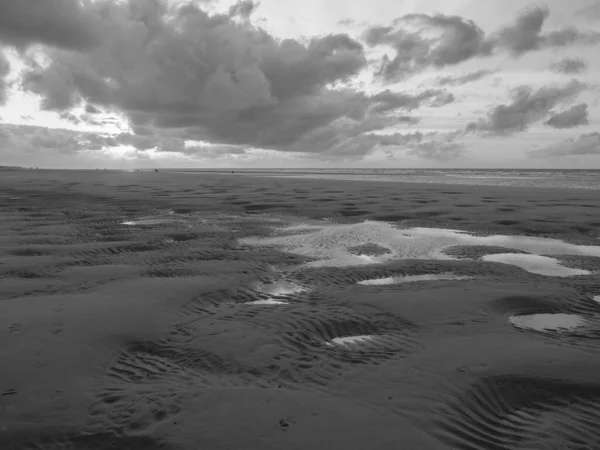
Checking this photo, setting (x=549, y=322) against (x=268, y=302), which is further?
(x=268, y=302)

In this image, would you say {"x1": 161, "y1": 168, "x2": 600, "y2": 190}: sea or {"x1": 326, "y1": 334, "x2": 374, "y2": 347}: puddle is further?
{"x1": 161, "y1": 168, "x2": 600, "y2": 190}: sea

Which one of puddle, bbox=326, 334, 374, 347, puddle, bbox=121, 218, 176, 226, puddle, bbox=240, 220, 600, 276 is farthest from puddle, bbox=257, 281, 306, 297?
puddle, bbox=121, 218, 176, 226

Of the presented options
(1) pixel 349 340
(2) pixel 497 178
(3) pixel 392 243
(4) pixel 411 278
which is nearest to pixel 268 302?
(1) pixel 349 340

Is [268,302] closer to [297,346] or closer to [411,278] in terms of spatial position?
[297,346]

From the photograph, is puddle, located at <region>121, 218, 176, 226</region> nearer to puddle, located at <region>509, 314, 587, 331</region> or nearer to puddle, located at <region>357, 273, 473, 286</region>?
puddle, located at <region>357, 273, 473, 286</region>

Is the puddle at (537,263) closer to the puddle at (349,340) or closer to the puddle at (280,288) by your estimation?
the puddle at (280,288)

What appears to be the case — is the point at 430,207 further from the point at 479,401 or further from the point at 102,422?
the point at 102,422

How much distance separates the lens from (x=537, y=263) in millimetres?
11312

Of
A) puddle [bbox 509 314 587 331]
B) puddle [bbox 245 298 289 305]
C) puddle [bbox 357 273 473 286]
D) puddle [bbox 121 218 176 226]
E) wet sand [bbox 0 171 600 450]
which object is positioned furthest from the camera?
puddle [bbox 121 218 176 226]

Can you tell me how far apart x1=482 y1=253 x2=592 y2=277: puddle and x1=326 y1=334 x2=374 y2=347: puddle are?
21.4 ft

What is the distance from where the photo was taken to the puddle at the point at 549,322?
680 centimetres

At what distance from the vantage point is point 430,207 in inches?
958

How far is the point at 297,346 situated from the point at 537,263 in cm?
876

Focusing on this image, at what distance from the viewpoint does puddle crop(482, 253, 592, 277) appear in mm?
10320
